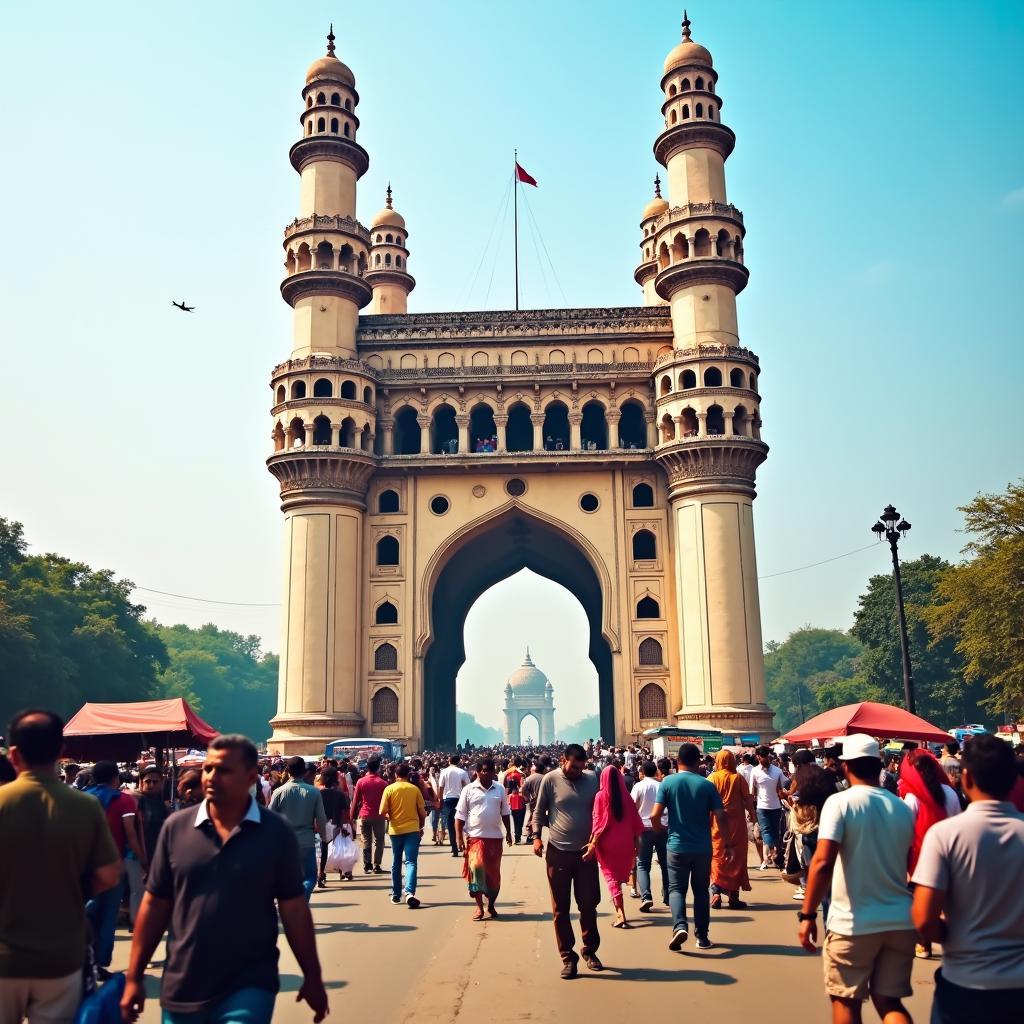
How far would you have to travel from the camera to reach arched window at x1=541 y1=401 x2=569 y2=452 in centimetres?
4197

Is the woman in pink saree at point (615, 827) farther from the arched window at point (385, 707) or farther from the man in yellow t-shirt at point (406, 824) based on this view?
the arched window at point (385, 707)

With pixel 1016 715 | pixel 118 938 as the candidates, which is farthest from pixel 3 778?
pixel 1016 715

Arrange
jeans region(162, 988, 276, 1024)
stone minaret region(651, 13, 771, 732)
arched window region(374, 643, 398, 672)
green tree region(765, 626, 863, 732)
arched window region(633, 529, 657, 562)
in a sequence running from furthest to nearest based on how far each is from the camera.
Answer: green tree region(765, 626, 863, 732) < arched window region(633, 529, 657, 562) < arched window region(374, 643, 398, 672) < stone minaret region(651, 13, 771, 732) < jeans region(162, 988, 276, 1024)

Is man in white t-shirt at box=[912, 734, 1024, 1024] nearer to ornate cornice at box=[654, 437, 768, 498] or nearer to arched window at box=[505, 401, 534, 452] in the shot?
ornate cornice at box=[654, 437, 768, 498]

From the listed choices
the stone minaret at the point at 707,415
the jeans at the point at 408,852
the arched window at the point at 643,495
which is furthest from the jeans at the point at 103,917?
the arched window at the point at 643,495

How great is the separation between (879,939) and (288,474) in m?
33.9

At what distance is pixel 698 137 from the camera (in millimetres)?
40000

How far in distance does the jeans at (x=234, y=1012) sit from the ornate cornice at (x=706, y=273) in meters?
36.5

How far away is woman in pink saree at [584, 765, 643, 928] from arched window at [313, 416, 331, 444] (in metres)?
29.2

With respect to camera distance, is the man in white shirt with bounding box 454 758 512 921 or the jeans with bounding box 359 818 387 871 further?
the jeans with bounding box 359 818 387 871

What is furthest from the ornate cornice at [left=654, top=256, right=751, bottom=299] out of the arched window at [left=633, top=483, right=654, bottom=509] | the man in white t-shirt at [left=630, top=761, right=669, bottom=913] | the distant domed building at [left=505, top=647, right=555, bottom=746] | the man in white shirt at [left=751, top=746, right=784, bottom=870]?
the distant domed building at [left=505, top=647, right=555, bottom=746]

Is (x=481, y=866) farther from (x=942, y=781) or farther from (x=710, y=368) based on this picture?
(x=710, y=368)

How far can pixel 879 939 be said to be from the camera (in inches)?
213

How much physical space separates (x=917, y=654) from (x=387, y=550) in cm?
3239
